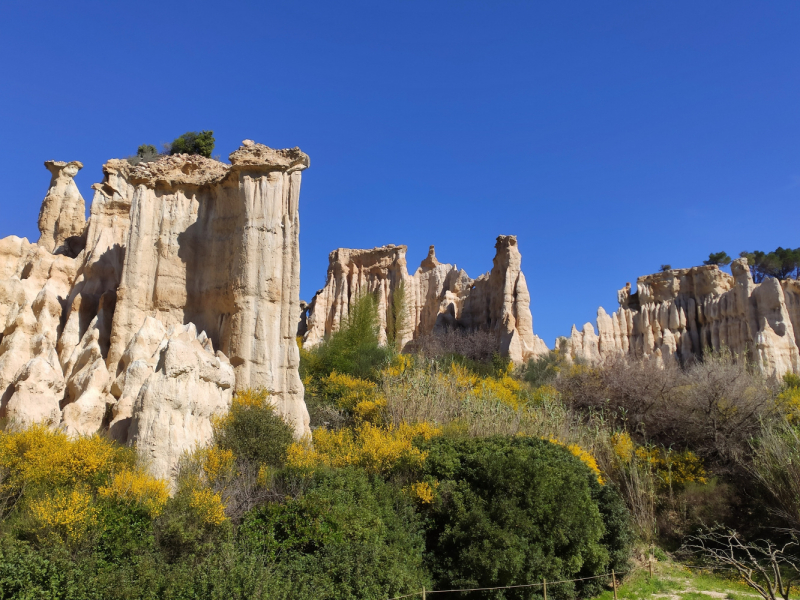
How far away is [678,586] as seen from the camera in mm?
14367

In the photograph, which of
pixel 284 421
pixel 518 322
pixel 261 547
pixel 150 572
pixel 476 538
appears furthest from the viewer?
pixel 518 322

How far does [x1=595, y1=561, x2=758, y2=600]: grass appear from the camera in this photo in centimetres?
1374

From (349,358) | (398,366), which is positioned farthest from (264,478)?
(349,358)

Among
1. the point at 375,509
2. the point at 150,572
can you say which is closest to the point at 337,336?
the point at 375,509

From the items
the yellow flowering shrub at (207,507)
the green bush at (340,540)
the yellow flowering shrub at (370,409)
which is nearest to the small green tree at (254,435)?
the green bush at (340,540)

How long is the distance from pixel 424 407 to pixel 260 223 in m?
6.90

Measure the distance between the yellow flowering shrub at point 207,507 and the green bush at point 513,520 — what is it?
4371 millimetres

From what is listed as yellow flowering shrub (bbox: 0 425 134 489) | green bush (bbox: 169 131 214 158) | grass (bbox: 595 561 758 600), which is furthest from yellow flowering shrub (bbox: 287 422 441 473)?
green bush (bbox: 169 131 214 158)

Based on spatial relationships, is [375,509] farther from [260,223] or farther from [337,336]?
[337,336]

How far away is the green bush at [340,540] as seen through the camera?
1067 cm

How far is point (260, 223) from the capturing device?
17.1m

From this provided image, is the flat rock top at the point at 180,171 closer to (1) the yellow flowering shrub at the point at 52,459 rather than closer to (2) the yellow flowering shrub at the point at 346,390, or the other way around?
(2) the yellow flowering shrub at the point at 346,390

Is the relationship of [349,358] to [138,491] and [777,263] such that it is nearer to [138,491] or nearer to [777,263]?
[138,491]

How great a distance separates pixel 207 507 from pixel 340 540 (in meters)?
2.37
